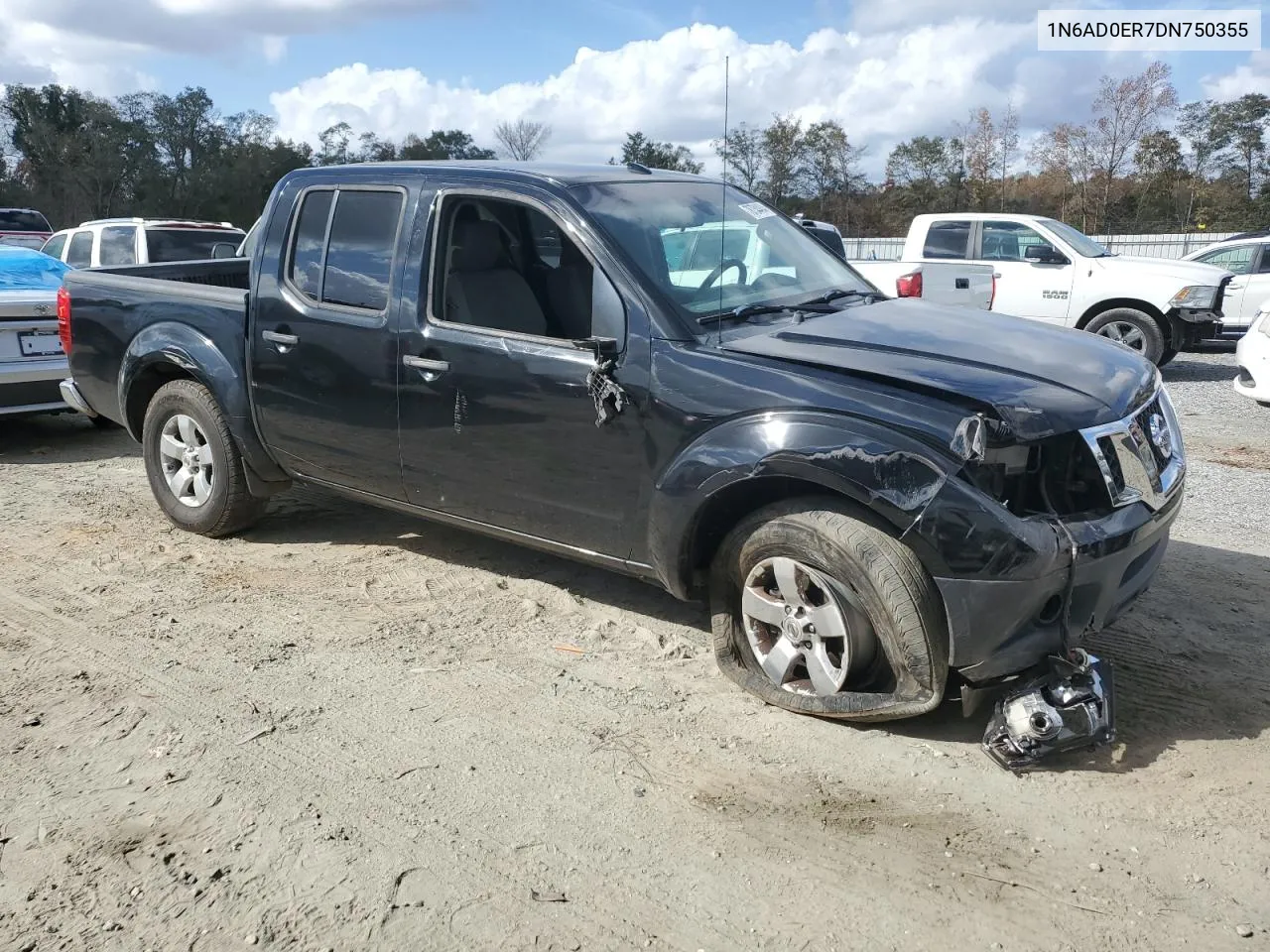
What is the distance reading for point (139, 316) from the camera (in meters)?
5.88

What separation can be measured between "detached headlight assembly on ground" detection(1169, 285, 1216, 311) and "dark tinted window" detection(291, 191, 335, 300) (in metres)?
9.75

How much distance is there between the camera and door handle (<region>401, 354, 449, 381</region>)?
451 cm

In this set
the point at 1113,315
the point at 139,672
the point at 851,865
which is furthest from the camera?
the point at 1113,315

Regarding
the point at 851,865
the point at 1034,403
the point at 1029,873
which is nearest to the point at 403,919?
the point at 851,865

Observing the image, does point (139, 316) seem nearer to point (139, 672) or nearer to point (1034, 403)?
point (139, 672)

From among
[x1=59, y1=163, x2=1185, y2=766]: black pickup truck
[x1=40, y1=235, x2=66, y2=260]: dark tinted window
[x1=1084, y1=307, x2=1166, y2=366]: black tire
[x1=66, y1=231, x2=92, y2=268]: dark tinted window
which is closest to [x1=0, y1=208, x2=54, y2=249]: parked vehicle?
[x1=40, y1=235, x2=66, y2=260]: dark tinted window

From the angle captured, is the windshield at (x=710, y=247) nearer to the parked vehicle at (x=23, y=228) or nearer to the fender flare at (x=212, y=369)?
the fender flare at (x=212, y=369)

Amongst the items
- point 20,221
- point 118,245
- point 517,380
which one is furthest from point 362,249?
point 20,221

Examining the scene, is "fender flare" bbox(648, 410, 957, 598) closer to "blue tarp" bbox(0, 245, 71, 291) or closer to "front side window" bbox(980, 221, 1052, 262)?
"blue tarp" bbox(0, 245, 71, 291)

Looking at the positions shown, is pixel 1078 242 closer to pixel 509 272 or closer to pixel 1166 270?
pixel 1166 270

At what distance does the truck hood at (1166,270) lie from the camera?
11602 mm

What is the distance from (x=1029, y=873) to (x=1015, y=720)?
0.59 metres

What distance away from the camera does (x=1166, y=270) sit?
11719mm

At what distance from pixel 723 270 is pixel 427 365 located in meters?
1.32
